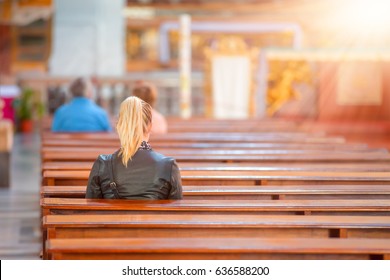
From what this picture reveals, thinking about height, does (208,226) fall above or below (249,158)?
below

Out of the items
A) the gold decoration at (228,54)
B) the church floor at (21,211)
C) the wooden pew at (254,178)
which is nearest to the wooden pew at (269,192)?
the wooden pew at (254,178)

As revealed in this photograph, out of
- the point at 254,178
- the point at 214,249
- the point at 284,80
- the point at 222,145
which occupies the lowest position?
the point at 214,249

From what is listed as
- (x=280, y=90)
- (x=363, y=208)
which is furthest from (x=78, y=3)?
(x=363, y=208)

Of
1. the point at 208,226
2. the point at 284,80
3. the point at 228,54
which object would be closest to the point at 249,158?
the point at 208,226

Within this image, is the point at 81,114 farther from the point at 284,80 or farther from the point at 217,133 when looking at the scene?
the point at 284,80

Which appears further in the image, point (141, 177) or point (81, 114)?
point (81, 114)

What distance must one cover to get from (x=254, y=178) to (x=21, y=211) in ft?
11.1

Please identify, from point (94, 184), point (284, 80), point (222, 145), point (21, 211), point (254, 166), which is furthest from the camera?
point (284, 80)

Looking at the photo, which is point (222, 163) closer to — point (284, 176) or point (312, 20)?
point (284, 176)

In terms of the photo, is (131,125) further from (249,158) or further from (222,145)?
(222,145)

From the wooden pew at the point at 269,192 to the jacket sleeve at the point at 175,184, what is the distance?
0.29 meters

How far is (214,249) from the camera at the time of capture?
3254 mm

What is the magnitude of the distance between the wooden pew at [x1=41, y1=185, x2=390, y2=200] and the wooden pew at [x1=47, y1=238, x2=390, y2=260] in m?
1.09

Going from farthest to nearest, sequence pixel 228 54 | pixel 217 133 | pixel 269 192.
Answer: pixel 228 54
pixel 217 133
pixel 269 192
